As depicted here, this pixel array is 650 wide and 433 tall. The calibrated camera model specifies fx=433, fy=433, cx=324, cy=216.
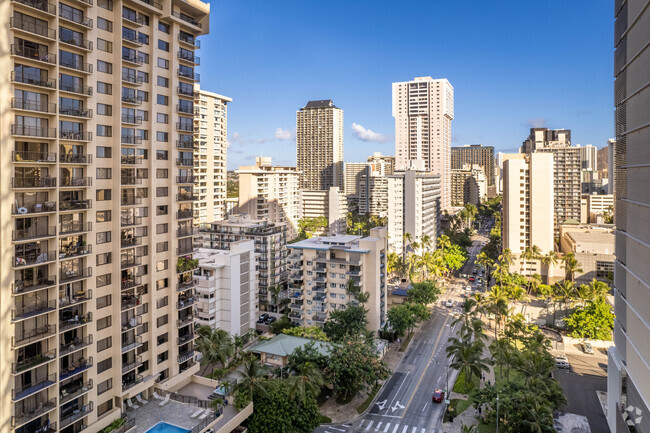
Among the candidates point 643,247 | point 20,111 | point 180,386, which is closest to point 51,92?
point 20,111

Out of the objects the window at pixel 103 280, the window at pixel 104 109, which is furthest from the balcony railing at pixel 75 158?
the window at pixel 103 280

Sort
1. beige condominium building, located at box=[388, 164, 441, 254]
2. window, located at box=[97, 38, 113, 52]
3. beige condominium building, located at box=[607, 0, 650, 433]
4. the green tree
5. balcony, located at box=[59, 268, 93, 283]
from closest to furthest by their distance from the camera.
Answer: beige condominium building, located at box=[607, 0, 650, 433], balcony, located at box=[59, 268, 93, 283], window, located at box=[97, 38, 113, 52], the green tree, beige condominium building, located at box=[388, 164, 441, 254]

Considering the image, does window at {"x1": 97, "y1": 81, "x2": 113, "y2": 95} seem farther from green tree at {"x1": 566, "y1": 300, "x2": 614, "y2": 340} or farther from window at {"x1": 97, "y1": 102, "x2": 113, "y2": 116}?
green tree at {"x1": 566, "y1": 300, "x2": 614, "y2": 340}

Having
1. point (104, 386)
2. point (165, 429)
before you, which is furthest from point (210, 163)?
point (165, 429)

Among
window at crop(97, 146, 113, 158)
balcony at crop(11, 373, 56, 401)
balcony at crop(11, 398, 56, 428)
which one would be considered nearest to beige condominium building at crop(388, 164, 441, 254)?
window at crop(97, 146, 113, 158)

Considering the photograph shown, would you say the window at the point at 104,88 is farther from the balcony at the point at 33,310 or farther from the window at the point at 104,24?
the balcony at the point at 33,310

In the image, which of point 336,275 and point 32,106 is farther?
point 336,275

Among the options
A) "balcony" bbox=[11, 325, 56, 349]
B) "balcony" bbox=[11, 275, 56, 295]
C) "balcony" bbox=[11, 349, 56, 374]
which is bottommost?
"balcony" bbox=[11, 349, 56, 374]

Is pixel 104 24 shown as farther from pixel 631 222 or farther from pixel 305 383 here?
pixel 631 222
